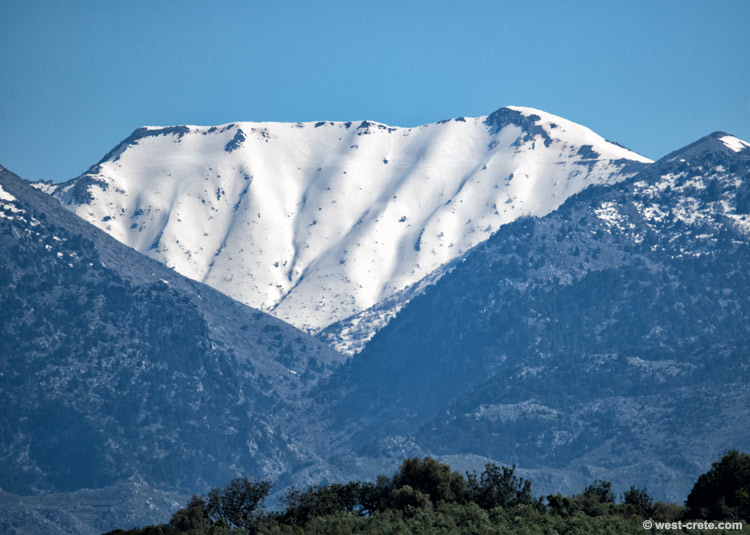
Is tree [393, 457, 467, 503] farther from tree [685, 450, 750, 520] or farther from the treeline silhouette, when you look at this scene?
tree [685, 450, 750, 520]

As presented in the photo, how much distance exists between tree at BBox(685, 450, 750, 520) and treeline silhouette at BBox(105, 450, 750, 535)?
0.14 metres

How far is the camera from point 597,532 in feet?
481

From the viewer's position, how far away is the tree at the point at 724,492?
171375 mm

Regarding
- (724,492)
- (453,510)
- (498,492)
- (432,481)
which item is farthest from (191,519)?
(724,492)

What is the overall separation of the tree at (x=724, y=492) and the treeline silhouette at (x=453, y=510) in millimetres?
137

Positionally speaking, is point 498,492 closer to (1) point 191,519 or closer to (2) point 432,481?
(2) point 432,481

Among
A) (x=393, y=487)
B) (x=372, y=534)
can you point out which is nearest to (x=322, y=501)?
(x=393, y=487)

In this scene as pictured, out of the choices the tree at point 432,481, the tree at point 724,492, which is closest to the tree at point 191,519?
the tree at point 432,481

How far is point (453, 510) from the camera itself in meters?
167

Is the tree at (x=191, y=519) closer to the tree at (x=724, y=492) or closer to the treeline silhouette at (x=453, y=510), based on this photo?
the treeline silhouette at (x=453, y=510)

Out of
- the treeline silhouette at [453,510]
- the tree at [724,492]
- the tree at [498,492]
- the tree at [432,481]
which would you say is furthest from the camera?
the tree at [432,481]

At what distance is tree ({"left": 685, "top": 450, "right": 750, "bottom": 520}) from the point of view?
171 m

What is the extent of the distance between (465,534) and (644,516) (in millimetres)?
40836

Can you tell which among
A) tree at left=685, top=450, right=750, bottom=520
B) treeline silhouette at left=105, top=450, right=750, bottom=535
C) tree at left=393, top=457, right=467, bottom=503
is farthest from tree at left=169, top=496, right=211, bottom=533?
tree at left=685, top=450, right=750, bottom=520
